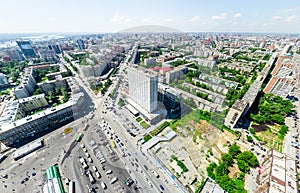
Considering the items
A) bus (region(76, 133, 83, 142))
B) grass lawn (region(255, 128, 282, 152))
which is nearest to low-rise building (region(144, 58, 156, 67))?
bus (region(76, 133, 83, 142))

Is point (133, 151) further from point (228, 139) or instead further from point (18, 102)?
point (18, 102)

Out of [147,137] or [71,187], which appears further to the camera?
[147,137]

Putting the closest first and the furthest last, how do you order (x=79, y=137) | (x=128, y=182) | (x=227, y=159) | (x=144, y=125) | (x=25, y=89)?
(x=128, y=182) < (x=227, y=159) < (x=79, y=137) < (x=144, y=125) < (x=25, y=89)

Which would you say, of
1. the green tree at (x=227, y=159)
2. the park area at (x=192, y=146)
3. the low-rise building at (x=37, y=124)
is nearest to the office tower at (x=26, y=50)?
the low-rise building at (x=37, y=124)

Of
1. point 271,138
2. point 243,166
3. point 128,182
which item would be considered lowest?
point 128,182

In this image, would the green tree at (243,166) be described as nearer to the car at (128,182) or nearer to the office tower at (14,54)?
the car at (128,182)

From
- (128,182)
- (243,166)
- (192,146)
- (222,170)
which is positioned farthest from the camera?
(192,146)

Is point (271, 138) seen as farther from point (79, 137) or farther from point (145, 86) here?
point (79, 137)

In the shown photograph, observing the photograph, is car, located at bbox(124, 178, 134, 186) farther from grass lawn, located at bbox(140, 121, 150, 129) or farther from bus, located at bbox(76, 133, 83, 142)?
bus, located at bbox(76, 133, 83, 142)

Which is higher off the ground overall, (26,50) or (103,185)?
(26,50)

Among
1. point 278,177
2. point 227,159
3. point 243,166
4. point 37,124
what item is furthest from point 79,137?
point 278,177
